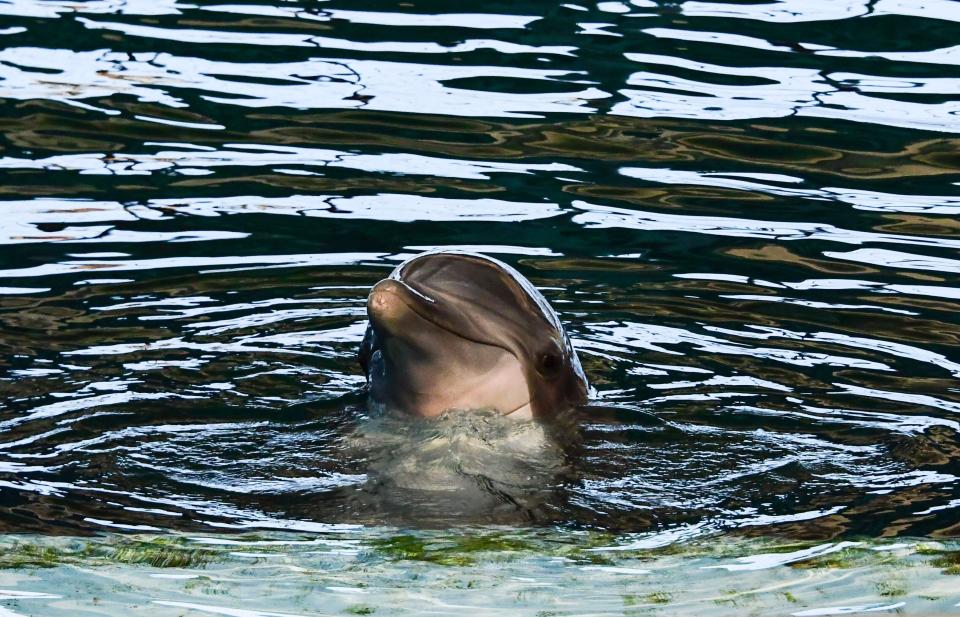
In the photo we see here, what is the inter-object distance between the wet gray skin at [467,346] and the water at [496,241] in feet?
0.79

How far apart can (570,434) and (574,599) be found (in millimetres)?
2176

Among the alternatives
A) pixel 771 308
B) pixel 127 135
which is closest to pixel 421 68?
pixel 127 135

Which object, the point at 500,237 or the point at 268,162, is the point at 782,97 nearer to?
the point at 500,237

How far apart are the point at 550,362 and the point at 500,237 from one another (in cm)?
312

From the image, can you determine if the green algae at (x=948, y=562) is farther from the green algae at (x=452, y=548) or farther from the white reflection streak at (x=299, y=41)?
the white reflection streak at (x=299, y=41)

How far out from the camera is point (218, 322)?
7051 mm

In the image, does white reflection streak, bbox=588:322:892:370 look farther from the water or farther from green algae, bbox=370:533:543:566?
green algae, bbox=370:533:543:566

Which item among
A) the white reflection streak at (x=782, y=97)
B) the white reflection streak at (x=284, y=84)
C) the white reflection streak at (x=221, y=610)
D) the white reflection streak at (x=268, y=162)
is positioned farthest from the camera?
the white reflection streak at (x=284, y=84)

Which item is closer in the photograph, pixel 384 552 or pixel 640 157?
pixel 384 552

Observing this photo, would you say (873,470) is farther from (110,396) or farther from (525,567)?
(110,396)

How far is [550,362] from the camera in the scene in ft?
17.8

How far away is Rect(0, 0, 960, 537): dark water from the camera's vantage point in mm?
5191

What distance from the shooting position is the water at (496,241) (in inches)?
201

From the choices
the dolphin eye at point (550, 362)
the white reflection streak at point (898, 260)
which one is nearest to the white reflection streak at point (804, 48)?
the white reflection streak at point (898, 260)
